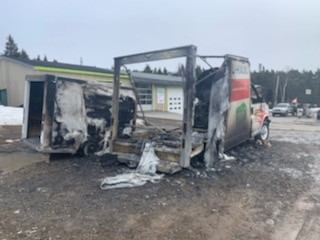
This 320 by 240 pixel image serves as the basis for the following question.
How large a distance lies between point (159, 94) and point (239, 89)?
19299mm

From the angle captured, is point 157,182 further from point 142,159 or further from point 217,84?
point 217,84

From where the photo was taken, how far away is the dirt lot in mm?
3997

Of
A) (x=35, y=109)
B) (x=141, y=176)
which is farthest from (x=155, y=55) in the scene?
(x=35, y=109)

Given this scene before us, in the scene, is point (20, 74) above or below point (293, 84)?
below

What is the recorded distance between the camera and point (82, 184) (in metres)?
5.80

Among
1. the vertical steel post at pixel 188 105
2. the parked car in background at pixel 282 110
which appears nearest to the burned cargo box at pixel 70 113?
the vertical steel post at pixel 188 105

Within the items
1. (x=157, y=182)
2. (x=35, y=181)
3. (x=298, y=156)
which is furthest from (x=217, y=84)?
(x=35, y=181)

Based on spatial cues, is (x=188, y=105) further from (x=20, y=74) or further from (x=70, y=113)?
(x=20, y=74)

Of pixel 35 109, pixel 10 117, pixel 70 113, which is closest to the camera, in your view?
pixel 70 113

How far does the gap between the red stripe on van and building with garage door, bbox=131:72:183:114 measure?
1626cm

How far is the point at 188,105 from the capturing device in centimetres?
599

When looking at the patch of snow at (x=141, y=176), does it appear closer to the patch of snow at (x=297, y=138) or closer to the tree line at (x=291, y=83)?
the patch of snow at (x=297, y=138)

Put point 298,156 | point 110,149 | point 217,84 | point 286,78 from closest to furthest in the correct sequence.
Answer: point 217,84 < point 110,149 < point 298,156 < point 286,78

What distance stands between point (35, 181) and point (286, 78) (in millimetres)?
49570
